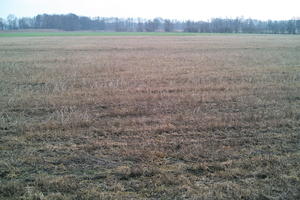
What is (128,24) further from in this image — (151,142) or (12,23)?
(151,142)

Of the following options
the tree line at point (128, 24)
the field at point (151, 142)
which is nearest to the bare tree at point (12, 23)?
the tree line at point (128, 24)

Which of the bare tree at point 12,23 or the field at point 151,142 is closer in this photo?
the field at point 151,142

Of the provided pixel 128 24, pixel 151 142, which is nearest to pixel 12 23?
pixel 128 24

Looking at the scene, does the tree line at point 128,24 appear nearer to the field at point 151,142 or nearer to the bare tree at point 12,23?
the bare tree at point 12,23

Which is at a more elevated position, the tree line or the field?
the tree line

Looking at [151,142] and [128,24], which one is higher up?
[128,24]

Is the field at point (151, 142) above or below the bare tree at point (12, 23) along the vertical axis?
below

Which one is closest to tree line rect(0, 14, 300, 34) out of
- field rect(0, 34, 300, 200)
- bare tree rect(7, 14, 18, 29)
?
bare tree rect(7, 14, 18, 29)

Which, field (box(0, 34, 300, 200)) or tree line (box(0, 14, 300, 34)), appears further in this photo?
tree line (box(0, 14, 300, 34))

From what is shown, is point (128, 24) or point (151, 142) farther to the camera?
point (128, 24)

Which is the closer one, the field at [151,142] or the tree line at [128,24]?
the field at [151,142]

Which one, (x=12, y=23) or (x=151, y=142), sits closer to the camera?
(x=151, y=142)

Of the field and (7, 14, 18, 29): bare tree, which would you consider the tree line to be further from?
the field

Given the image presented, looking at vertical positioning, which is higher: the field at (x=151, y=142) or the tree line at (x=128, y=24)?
the tree line at (x=128, y=24)
